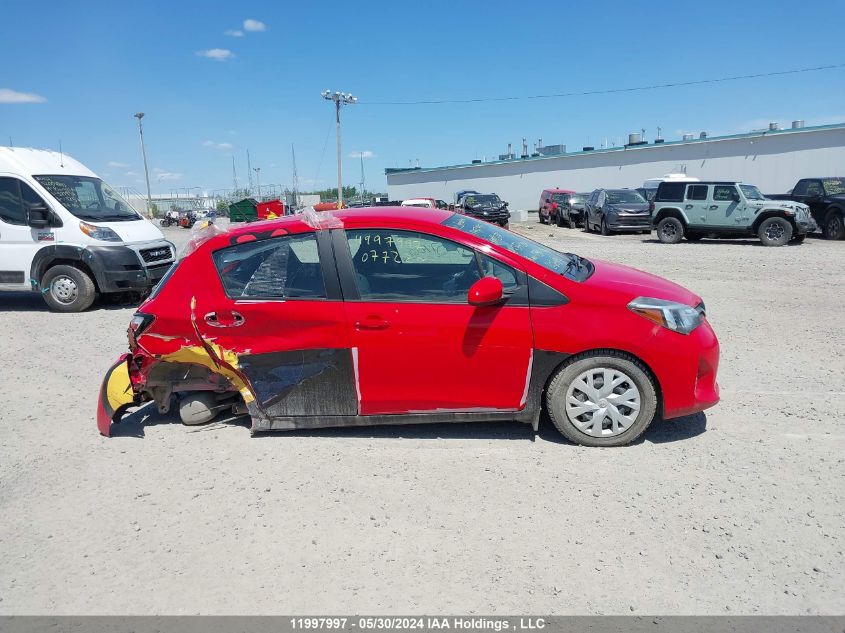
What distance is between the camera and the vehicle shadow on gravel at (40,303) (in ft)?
33.0

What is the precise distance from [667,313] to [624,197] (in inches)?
792

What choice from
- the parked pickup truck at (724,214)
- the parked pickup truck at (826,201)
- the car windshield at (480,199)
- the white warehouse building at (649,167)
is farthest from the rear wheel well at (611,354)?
the white warehouse building at (649,167)

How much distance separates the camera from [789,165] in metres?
38.8

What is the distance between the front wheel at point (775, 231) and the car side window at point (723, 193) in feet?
4.01

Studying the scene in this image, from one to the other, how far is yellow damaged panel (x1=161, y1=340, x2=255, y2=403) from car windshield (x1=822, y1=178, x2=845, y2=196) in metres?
20.7

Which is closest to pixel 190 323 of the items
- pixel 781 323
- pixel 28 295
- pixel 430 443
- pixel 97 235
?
pixel 430 443

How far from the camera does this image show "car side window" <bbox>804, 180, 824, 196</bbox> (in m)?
19.0

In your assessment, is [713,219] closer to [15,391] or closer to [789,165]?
[15,391]

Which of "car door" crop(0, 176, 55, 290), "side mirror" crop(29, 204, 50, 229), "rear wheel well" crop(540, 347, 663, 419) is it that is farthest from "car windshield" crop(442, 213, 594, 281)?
"car door" crop(0, 176, 55, 290)

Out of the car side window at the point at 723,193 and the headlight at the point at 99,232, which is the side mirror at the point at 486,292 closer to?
the headlight at the point at 99,232

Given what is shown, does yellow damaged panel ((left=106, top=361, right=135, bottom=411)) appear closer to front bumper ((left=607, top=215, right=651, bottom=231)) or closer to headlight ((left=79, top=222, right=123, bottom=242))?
headlight ((left=79, top=222, right=123, bottom=242))

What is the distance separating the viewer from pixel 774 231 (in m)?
16.8
